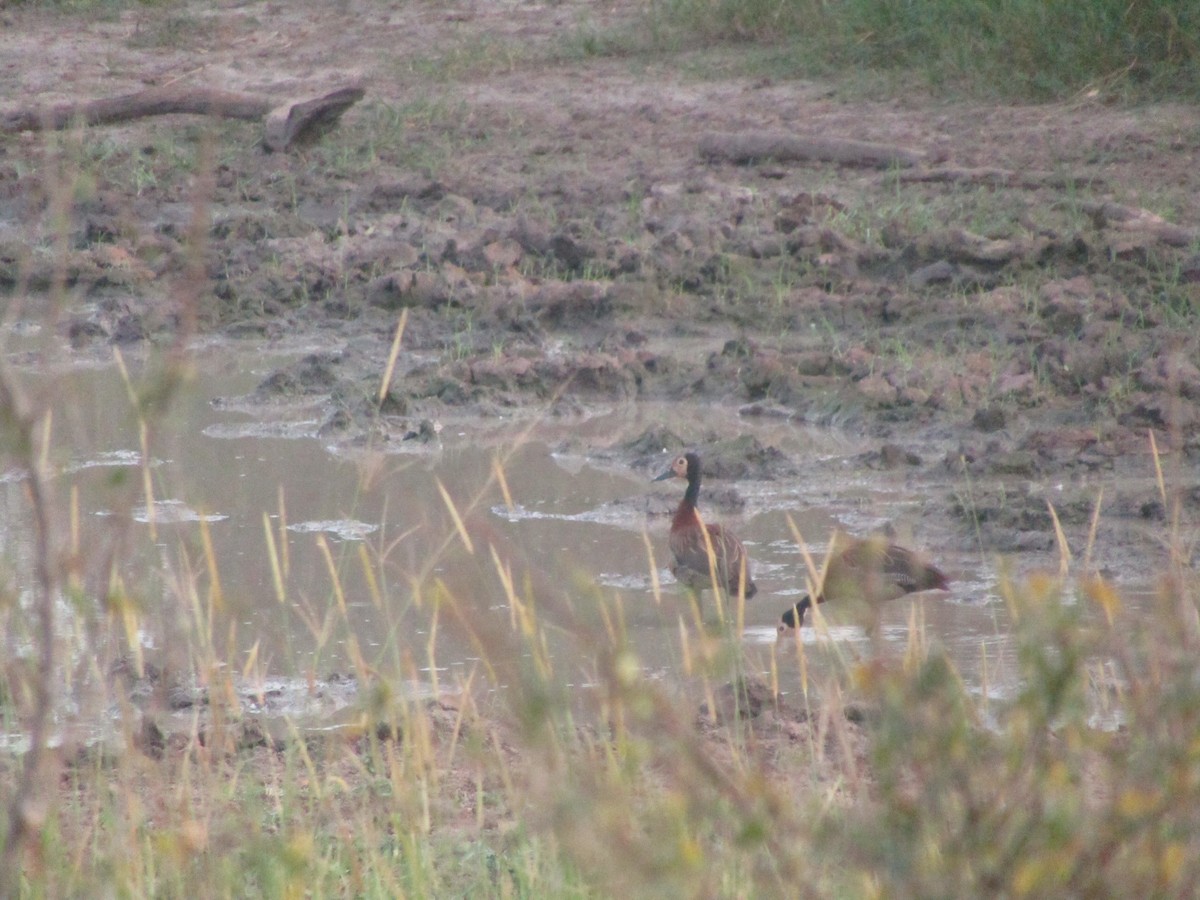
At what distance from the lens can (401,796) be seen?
308 centimetres

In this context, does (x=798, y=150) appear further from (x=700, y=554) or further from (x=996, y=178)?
(x=700, y=554)

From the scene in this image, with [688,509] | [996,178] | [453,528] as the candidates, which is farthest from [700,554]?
[996,178]

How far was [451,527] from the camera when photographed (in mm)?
5742

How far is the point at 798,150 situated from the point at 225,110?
412 centimetres

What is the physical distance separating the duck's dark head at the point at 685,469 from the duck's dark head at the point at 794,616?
1.02m

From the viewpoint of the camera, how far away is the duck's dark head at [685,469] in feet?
20.2

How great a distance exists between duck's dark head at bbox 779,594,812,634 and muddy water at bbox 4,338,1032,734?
9 cm

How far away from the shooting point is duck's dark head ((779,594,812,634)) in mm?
4953

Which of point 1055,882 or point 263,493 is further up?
point 1055,882

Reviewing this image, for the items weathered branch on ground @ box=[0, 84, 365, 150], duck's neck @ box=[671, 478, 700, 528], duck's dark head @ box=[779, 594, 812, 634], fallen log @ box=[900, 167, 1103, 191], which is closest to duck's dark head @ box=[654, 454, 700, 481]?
duck's neck @ box=[671, 478, 700, 528]

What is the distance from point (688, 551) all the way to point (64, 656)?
1.91 metres

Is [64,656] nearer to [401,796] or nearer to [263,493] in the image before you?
[401,796]

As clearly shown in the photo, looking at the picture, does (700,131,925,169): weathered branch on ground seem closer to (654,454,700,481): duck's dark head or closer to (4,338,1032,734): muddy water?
(4,338,1032,734): muddy water

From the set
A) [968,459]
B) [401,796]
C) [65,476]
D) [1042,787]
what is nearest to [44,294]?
[65,476]
